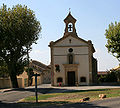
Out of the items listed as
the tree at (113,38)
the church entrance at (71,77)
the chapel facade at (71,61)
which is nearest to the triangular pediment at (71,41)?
the chapel facade at (71,61)

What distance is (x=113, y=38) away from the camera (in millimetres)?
28547

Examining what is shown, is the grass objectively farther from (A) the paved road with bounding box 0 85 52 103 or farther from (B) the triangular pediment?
(B) the triangular pediment

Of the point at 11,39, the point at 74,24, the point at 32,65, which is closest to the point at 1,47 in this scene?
the point at 11,39

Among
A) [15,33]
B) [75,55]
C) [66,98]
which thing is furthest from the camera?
[75,55]

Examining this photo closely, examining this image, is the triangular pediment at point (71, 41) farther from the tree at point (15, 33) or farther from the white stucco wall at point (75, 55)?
the tree at point (15, 33)

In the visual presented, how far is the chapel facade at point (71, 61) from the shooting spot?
4297 cm

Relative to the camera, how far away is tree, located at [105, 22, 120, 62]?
28.3 m

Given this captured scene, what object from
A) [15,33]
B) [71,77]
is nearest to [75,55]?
[71,77]

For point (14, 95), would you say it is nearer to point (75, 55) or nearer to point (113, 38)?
point (113, 38)

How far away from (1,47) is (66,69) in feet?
47.5

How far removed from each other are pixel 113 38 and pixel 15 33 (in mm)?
13913

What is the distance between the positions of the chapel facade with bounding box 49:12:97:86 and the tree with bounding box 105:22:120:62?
13.8 metres

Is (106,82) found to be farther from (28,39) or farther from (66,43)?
(28,39)

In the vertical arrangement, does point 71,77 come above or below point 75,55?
below
